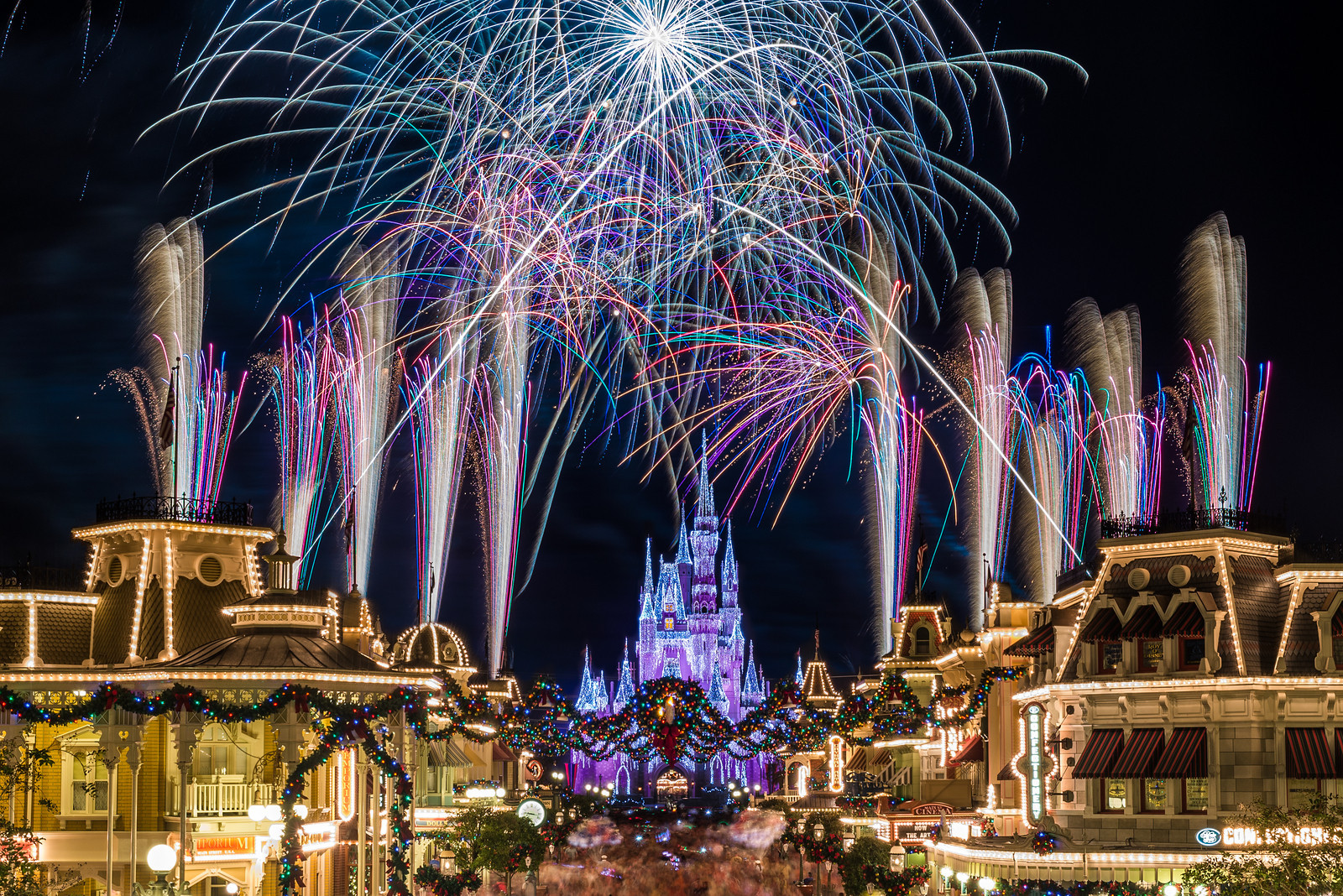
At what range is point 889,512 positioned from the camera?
5453 centimetres

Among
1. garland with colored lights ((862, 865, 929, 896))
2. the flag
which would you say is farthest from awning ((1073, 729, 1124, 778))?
the flag

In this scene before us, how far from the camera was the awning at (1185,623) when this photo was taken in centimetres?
4088

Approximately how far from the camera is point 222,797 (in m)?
45.0

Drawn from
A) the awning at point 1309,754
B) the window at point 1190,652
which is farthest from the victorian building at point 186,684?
the awning at point 1309,754

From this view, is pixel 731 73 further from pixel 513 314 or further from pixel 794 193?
pixel 513 314

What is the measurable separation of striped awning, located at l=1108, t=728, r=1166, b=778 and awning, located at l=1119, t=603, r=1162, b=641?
8.47 ft

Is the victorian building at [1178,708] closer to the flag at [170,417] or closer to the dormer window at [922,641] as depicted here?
the flag at [170,417]

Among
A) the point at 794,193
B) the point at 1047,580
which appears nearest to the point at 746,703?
the point at 1047,580

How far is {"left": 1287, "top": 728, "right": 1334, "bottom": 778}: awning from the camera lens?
3919cm

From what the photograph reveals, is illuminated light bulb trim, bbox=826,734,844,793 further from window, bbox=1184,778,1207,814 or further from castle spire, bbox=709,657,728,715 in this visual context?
castle spire, bbox=709,657,728,715

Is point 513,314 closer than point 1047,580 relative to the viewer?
Yes

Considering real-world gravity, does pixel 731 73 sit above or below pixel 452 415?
above

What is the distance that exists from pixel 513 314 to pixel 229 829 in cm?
1747

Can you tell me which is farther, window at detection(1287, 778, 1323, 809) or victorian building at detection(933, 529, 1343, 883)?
victorian building at detection(933, 529, 1343, 883)
